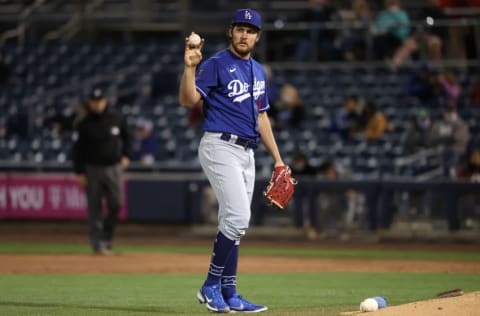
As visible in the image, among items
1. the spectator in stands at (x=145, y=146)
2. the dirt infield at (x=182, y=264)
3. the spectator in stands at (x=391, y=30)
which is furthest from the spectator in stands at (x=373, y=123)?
the dirt infield at (x=182, y=264)

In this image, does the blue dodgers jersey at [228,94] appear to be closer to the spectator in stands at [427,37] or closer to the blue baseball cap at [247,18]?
the blue baseball cap at [247,18]

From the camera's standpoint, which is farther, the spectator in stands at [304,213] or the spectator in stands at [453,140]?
the spectator in stands at [453,140]

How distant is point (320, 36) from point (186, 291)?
12.6 m

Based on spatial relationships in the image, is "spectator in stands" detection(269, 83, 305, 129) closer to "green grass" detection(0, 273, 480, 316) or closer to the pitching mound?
"green grass" detection(0, 273, 480, 316)

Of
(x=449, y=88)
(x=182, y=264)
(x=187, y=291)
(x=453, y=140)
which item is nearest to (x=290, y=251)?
(x=182, y=264)

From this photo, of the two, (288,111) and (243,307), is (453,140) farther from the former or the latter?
(243,307)

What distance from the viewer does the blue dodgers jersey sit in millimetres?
7621

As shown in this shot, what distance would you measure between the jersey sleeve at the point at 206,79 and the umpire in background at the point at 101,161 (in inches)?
247

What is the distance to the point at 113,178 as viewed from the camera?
45.4 ft

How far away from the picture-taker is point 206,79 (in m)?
7.59

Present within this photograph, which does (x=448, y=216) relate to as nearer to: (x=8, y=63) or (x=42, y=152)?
(x=42, y=152)

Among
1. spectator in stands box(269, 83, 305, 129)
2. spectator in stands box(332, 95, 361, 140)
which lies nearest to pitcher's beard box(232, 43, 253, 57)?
spectator in stands box(332, 95, 361, 140)

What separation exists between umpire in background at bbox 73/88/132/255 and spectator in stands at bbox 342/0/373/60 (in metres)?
8.08

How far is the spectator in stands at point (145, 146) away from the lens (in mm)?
19812
